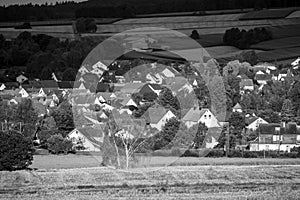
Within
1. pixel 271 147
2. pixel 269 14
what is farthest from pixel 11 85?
pixel 269 14

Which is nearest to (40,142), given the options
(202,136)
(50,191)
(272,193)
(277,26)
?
(202,136)

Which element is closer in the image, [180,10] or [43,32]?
[43,32]

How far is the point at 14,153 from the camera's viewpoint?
2264 centimetres

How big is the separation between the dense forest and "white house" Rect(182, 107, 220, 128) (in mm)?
44168

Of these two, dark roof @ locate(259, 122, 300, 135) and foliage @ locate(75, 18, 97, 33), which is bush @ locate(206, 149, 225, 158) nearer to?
dark roof @ locate(259, 122, 300, 135)

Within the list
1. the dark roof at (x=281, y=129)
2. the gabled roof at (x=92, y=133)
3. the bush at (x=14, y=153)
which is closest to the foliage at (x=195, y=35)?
the dark roof at (x=281, y=129)

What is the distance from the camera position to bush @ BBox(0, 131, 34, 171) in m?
22.5

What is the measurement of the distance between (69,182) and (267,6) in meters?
60.3

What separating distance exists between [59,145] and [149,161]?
512 cm

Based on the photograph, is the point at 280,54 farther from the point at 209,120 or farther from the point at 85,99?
the point at 209,120

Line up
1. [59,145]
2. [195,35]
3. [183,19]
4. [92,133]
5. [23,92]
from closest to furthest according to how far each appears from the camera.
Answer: [59,145] < [92,133] < [23,92] < [195,35] < [183,19]

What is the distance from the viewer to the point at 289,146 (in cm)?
3009

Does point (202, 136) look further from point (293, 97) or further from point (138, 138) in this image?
point (293, 97)

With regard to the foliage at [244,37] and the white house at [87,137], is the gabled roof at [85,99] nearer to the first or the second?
the white house at [87,137]
